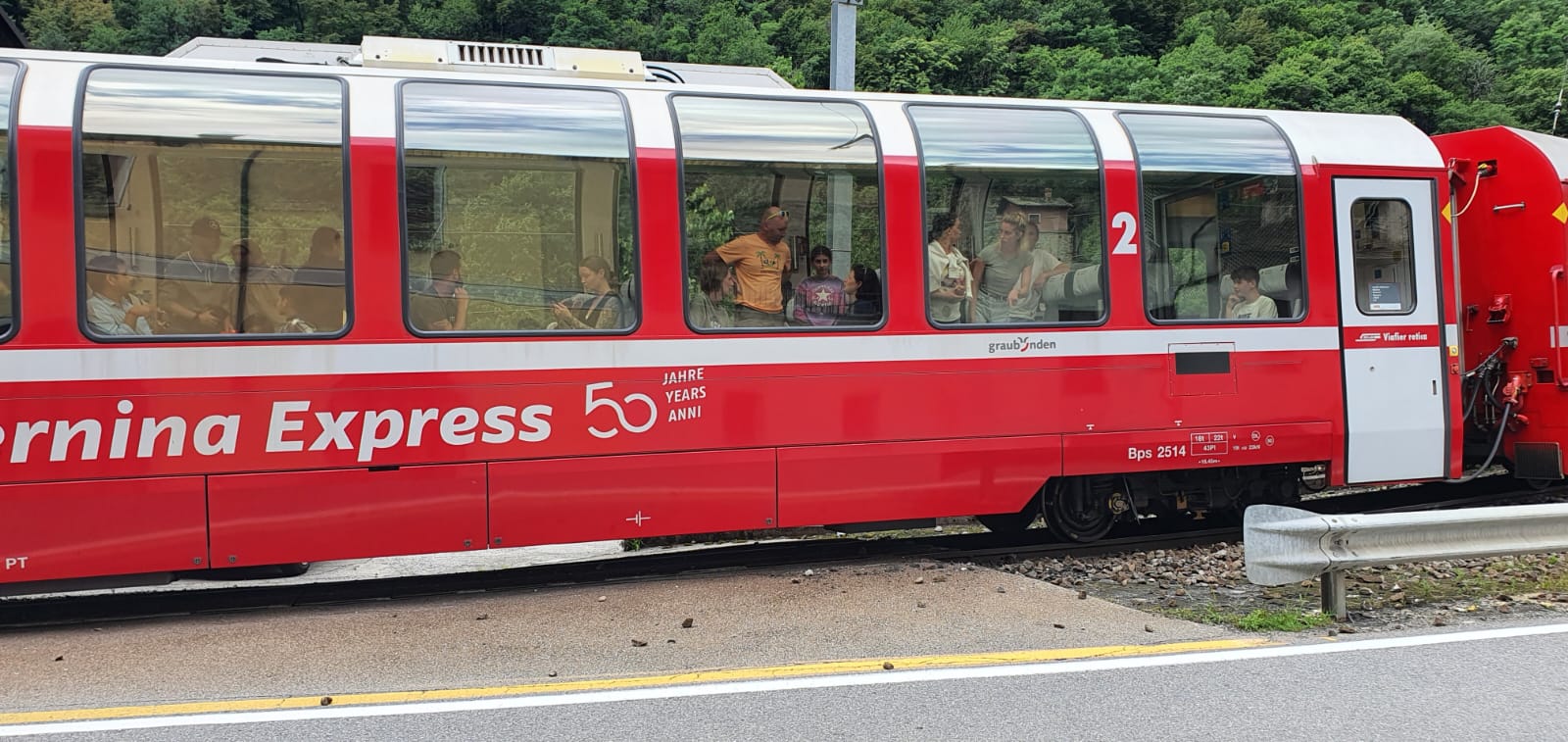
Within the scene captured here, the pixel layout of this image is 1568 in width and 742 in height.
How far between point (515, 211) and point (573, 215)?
1.08ft

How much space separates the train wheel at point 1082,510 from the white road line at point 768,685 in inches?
107

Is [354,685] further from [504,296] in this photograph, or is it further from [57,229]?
[57,229]

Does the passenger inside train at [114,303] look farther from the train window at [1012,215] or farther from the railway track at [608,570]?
the train window at [1012,215]

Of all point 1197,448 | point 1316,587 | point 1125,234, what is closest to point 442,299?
point 1125,234

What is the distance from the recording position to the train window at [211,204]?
584 cm

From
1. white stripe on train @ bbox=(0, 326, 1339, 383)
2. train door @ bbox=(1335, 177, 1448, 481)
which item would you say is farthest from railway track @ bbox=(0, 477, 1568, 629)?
white stripe on train @ bbox=(0, 326, 1339, 383)

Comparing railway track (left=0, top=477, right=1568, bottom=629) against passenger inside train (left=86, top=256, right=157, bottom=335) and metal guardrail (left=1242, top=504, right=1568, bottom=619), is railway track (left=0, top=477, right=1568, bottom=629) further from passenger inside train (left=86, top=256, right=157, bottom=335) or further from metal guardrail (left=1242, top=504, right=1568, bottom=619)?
metal guardrail (left=1242, top=504, right=1568, bottom=619)

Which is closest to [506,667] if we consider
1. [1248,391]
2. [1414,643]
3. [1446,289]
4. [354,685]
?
[354,685]

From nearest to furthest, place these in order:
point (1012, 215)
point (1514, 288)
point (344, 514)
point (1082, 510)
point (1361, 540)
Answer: point (1361, 540)
point (344, 514)
point (1012, 215)
point (1082, 510)
point (1514, 288)

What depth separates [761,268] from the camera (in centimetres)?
689

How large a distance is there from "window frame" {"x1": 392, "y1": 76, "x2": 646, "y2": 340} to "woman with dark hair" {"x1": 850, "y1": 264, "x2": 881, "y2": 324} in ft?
4.48

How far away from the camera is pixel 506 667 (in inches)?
202

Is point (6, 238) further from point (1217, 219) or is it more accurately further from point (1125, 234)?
point (1217, 219)

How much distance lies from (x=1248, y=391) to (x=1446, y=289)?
1825mm
